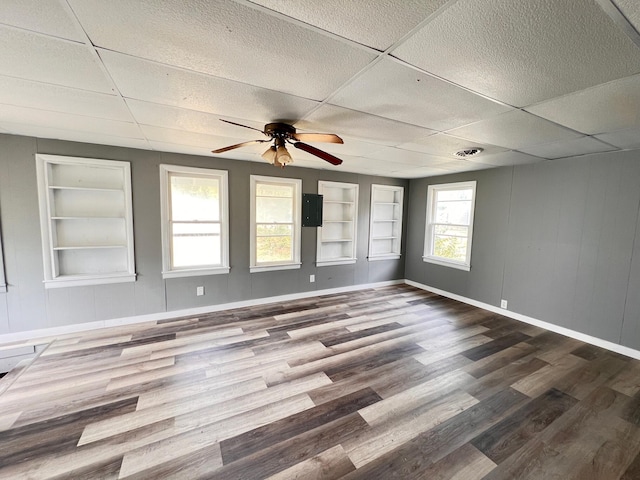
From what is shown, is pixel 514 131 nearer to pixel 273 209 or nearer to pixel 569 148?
pixel 569 148

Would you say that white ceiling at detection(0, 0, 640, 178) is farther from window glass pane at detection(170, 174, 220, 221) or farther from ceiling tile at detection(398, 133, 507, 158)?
window glass pane at detection(170, 174, 220, 221)

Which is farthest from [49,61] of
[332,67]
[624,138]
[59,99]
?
[624,138]

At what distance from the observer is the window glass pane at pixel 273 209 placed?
4.37 m

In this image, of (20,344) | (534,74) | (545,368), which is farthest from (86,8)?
(545,368)

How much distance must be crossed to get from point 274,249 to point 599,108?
405 centimetres

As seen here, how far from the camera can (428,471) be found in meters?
1.59

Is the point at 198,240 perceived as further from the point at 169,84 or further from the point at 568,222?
the point at 568,222

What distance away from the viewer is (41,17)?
1162 millimetres

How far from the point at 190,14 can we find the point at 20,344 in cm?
415

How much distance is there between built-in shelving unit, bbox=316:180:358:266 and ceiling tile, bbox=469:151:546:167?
218 cm

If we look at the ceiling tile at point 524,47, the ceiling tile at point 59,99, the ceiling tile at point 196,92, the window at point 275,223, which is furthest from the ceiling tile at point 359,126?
the window at point 275,223

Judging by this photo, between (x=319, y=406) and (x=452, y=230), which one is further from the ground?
(x=452, y=230)

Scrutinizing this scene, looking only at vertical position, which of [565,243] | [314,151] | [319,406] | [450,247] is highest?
[314,151]

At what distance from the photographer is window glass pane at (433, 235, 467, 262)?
481cm
